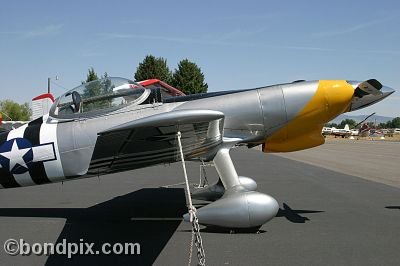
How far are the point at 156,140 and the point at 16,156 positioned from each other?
91.4 inches

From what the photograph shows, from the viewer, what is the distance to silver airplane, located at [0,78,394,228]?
5562mm

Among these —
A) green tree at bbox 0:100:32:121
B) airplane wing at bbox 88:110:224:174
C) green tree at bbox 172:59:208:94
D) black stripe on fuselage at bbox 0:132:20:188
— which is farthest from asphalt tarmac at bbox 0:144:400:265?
green tree at bbox 0:100:32:121

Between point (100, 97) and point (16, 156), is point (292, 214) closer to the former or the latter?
point (100, 97)

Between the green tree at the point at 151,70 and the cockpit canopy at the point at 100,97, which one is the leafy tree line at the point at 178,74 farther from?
the cockpit canopy at the point at 100,97

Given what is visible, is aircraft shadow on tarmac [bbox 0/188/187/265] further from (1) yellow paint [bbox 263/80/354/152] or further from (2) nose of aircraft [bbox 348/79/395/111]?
(2) nose of aircraft [bbox 348/79/395/111]

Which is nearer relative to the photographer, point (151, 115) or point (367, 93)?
point (151, 115)

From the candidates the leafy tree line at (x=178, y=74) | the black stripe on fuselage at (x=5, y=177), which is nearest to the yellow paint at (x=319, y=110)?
the black stripe on fuselage at (x=5, y=177)

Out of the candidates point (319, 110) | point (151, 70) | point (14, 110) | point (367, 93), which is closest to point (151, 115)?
point (319, 110)

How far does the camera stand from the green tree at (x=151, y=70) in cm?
5362

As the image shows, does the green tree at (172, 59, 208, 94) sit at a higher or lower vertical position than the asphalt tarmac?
higher

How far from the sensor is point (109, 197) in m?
8.83

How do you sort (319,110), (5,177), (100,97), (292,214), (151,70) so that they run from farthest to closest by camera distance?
1. (151,70)
2. (292,214)
3. (5,177)
4. (319,110)
5. (100,97)

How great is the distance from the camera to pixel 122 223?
631 cm

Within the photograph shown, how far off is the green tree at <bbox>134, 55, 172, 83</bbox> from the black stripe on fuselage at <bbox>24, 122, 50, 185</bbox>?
47.9m
